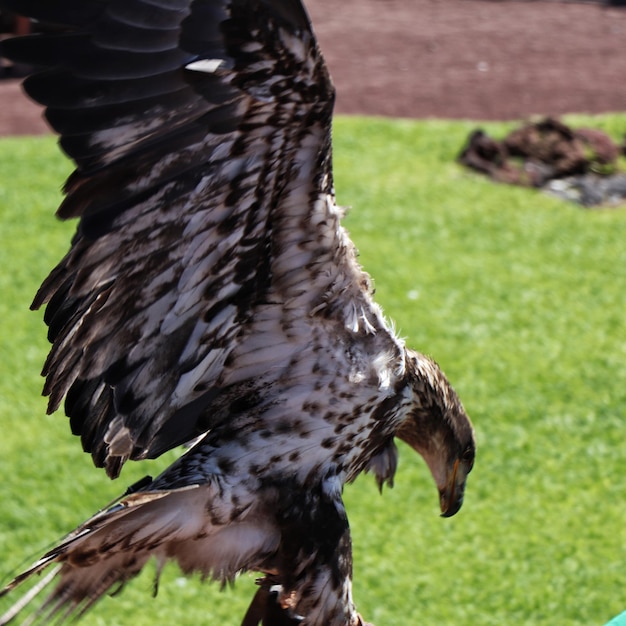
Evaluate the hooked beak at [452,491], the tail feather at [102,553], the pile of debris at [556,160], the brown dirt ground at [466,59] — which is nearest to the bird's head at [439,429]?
the hooked beak at [452,491]

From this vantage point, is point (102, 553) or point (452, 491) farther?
point (452, 491)

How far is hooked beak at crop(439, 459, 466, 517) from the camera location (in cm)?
376

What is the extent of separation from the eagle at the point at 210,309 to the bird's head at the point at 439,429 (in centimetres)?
4

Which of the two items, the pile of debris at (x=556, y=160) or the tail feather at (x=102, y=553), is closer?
the tail feather at (x=102, y=553)

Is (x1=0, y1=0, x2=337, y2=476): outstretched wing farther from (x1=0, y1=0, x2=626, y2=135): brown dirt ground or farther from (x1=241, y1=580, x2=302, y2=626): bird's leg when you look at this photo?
(x1=0, y1=0, x2=626, y2=135): brown dirt ground

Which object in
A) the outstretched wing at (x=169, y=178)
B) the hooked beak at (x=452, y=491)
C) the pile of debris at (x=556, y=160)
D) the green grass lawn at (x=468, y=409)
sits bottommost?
the pile of debris at (x=556, y=160)

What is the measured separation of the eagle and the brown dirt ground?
827cm

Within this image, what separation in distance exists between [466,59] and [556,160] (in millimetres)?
3814

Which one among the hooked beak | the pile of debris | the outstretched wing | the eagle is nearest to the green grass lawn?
the pile of debris

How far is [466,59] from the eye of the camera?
12852mm

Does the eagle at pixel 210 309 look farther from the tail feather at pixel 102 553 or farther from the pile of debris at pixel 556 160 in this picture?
the pile of debris at pixel 556 160

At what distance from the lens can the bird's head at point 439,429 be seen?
3502 mm

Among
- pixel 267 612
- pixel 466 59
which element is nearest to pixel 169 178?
pixel 267 612

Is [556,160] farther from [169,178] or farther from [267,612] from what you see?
[169,178]
